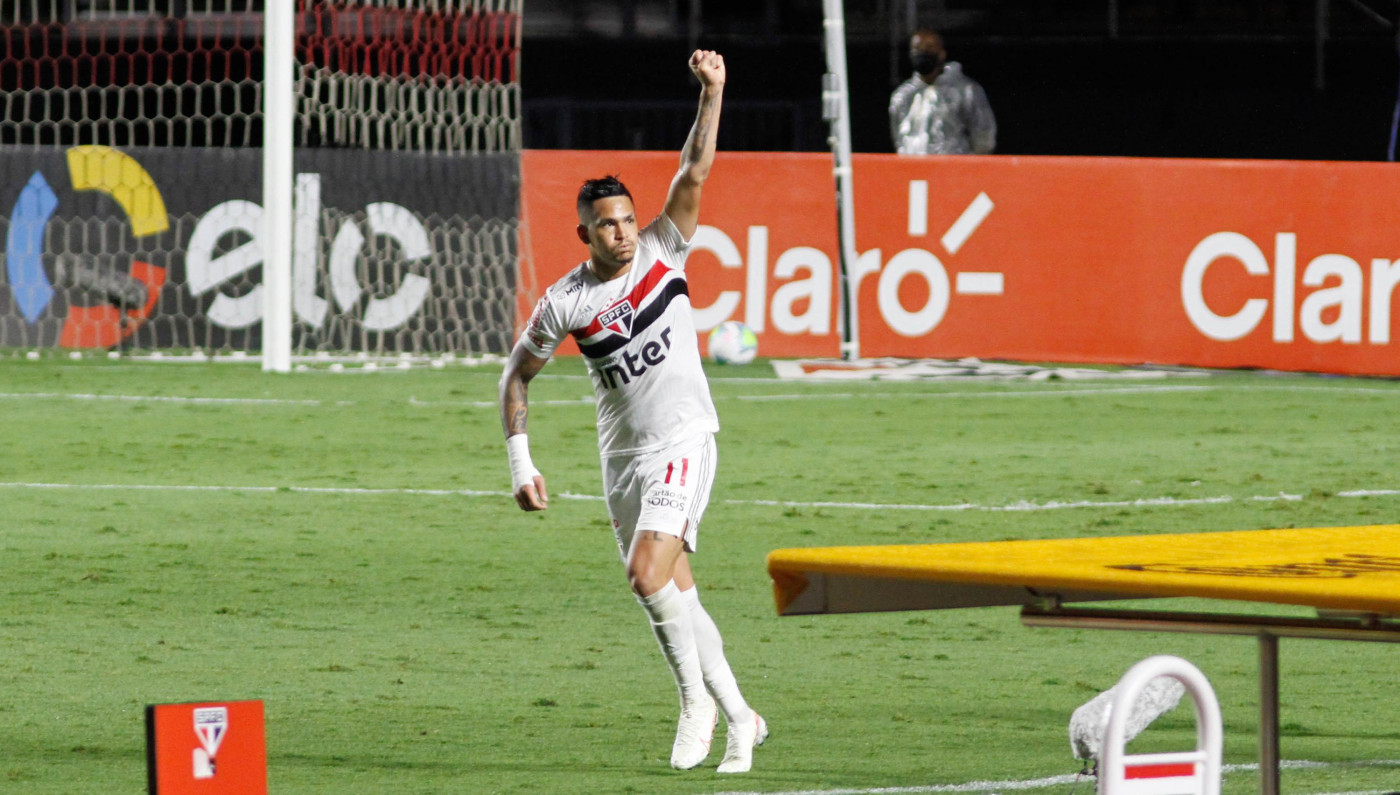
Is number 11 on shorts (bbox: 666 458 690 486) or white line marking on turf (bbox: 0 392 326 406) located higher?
white line marking on turf (bbox: 0 392 326 406)

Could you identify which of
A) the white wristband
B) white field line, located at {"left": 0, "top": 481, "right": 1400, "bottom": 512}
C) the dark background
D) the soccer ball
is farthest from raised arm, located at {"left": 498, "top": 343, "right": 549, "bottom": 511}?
the dark background

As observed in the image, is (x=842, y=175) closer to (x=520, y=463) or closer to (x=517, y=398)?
(x=517, y=398)

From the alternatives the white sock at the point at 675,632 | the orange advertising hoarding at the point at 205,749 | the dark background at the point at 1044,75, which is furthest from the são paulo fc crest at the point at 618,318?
the dark background at the point at 1044,75

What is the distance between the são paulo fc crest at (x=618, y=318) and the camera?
639 centimetres

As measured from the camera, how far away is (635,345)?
6.40 metres

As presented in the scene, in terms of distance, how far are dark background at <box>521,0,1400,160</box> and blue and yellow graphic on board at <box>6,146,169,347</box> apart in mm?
7412

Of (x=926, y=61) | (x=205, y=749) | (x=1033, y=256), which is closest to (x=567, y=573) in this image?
(x=205, y=749)

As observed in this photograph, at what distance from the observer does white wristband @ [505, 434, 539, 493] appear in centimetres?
623

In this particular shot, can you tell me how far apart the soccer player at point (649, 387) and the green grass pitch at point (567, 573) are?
0.39 meters

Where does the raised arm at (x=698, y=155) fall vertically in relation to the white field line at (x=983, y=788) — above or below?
above

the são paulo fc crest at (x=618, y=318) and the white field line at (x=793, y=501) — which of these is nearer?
the são paulo fc crest at (x=618, y=318)

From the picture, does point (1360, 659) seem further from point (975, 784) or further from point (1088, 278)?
point (1088, 278)

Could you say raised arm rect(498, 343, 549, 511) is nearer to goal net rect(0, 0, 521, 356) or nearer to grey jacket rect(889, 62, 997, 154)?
goal net rect(0, 0, 521, 356)

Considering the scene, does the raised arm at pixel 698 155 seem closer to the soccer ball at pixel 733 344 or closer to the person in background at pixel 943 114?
the soccer ball at pixel 733 344
